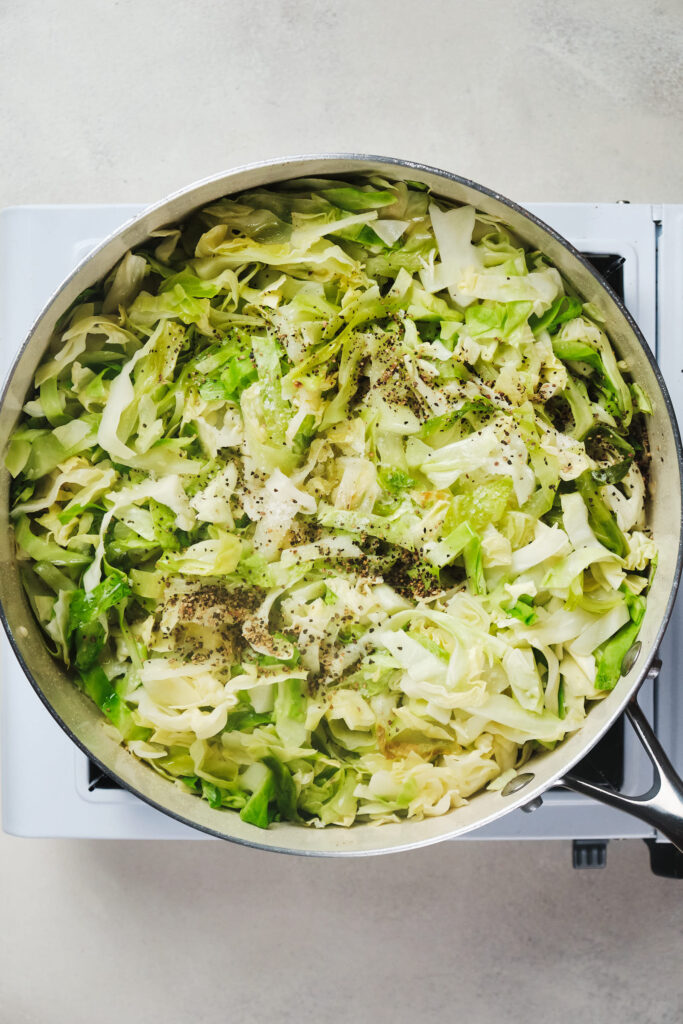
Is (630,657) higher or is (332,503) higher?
(332,503)

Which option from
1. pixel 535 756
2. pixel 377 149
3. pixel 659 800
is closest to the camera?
pixel 659 800

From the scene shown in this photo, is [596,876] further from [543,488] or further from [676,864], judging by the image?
[543,488]

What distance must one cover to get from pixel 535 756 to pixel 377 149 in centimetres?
103

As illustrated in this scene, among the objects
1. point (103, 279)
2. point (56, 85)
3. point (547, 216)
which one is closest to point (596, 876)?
point (547, 216)

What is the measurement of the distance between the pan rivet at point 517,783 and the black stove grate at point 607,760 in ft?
0.35

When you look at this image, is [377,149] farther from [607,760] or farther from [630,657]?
[607,760]

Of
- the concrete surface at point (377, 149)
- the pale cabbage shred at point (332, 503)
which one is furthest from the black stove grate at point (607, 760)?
the concrete surface at point (377, 149)

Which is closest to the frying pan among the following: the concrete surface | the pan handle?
the pan handle

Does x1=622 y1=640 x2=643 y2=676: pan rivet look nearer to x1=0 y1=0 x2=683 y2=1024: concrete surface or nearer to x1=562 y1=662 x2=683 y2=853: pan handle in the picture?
x1=562 y1=662 x2=683 y2=853: pan handle

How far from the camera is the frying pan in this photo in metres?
0.97

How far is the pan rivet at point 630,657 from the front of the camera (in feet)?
3.42

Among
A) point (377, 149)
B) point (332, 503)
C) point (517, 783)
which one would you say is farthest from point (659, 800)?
point (377, 149)

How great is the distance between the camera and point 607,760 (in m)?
1.16

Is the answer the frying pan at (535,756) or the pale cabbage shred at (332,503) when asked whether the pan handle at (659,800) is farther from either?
the pale cabbage shred at (332,503)
